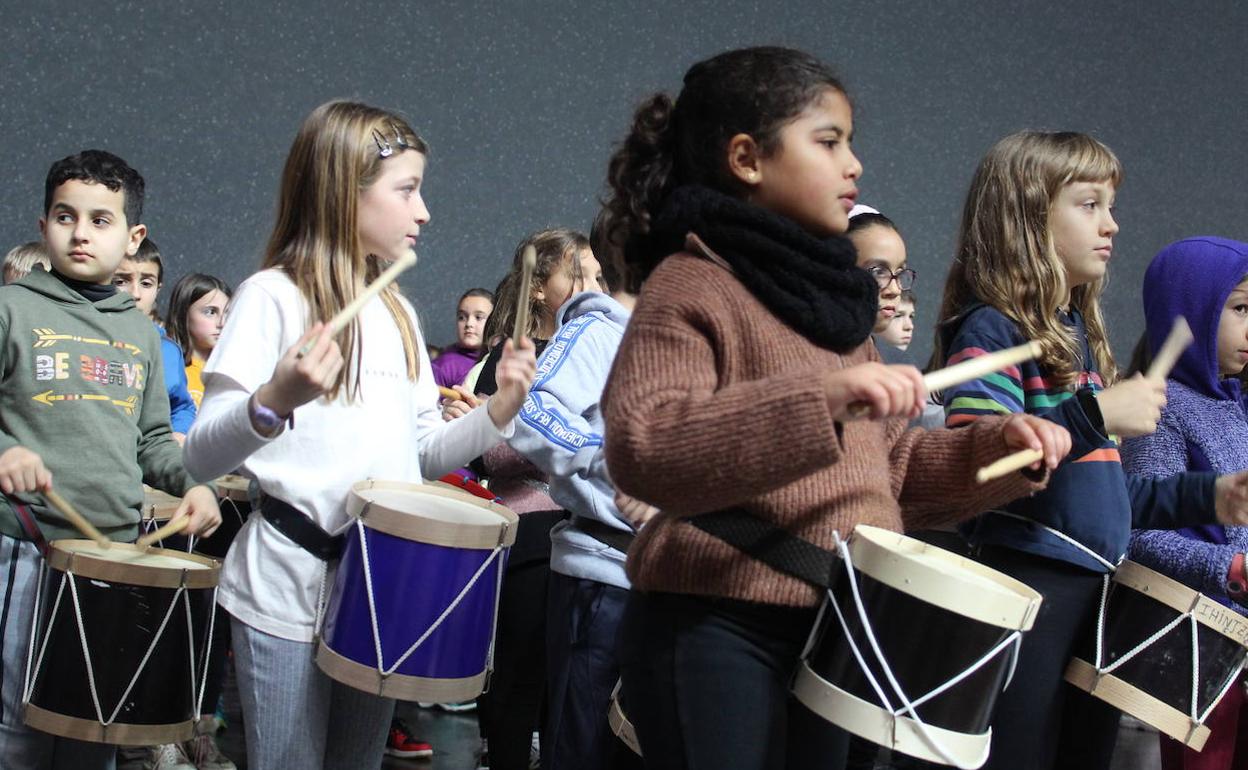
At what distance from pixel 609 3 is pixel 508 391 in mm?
3819

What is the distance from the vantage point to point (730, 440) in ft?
4.19

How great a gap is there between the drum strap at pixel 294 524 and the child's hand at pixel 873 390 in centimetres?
95

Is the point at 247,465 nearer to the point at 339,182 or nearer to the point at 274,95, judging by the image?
the point at 339,182

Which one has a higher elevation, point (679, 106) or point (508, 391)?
point (679, 106)

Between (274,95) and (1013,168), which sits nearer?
(1013,168)

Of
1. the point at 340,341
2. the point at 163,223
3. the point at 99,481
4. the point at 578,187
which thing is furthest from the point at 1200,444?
the point at 163,223

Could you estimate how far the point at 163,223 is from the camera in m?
4.81

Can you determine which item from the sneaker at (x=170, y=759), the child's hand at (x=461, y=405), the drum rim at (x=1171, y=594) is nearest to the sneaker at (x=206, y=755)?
the sneaker at (x=170, y=759)

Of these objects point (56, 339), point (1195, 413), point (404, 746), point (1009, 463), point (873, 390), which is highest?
point (873, 390)

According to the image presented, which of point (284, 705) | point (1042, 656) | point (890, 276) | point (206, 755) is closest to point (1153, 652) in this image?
point (1042, 656)

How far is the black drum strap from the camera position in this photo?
4.59 ft

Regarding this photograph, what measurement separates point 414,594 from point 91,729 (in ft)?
2.34

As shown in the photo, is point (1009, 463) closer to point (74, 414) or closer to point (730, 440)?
point (730, 440)

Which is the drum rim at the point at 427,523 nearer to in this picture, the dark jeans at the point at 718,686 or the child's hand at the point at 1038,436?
the dark jeans at the point at 718,686
